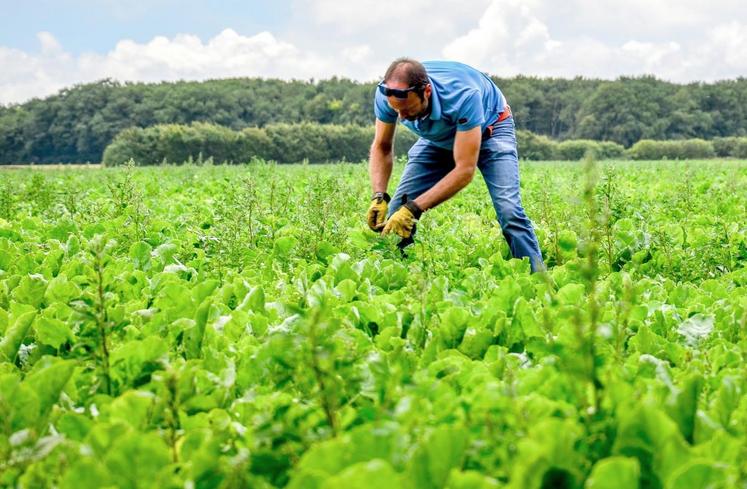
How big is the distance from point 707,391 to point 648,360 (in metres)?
0.17

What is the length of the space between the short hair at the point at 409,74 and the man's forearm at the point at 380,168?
84cm

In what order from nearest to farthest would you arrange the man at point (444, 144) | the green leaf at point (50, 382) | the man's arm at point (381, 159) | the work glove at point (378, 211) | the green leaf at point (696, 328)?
1. the green leaf at point (50, 382)
2. the green leaf at point (696, 328)
3. the man at point (444, 144)
4. the work glove at point (378, 211)
5. the man's arm at point (381, 159)

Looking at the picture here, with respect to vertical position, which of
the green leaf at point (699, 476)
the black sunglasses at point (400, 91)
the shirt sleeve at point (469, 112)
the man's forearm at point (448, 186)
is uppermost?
the black sunglasses at point (400, 91)

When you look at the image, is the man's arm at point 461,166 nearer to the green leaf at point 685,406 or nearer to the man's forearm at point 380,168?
the man's forearm at point 380,168

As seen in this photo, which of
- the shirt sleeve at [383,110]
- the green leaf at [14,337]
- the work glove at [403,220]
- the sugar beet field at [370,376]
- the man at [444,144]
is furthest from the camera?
the shirt sleeve at [383,110]

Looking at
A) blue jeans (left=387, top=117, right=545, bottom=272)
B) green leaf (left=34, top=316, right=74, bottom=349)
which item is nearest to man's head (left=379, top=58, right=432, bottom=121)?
blue jeans (left=387, top=117, right=545, bottom=272)

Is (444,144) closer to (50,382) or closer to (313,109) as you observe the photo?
(50,382)

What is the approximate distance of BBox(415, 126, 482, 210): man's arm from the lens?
13.8ft

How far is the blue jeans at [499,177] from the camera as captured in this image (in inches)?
172

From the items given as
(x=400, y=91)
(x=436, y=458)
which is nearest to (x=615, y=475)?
(x=436, y=458)

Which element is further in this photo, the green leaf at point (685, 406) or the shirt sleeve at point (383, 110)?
the shirt sleeve at point (383, 110)

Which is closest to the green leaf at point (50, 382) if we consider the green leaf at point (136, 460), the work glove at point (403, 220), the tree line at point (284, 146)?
the green leaf at point (136, 460)

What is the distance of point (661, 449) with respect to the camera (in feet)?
4.29

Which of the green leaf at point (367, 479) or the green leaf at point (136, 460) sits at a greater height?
the green leaf at point (367, 479)
